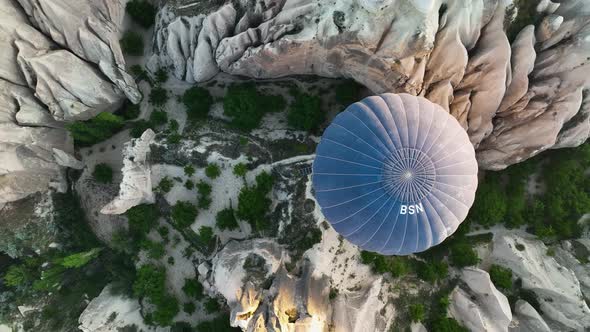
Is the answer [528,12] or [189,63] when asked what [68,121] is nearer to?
[189,63]

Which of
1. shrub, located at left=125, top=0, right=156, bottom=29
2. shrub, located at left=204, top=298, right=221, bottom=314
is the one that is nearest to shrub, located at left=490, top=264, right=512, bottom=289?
shrub, located at left=204, top=298, right=221, bottom=314

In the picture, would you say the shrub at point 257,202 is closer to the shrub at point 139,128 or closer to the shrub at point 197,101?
the shrub at point 197,101

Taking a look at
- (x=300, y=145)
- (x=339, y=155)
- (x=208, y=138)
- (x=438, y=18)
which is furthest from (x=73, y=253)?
(x=438, y=18)

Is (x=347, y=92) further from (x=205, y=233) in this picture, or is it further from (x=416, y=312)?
(x=416, y=312)

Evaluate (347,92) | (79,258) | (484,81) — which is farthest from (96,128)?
(484,81)

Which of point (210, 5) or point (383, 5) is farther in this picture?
point (210, 5)

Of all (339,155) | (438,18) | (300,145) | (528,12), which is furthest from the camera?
(300,145)

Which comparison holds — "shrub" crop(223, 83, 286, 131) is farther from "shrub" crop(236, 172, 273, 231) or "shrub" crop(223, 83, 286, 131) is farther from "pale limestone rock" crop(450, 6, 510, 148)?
"pale limestone rock" crop(450, 6, 510, 148)
